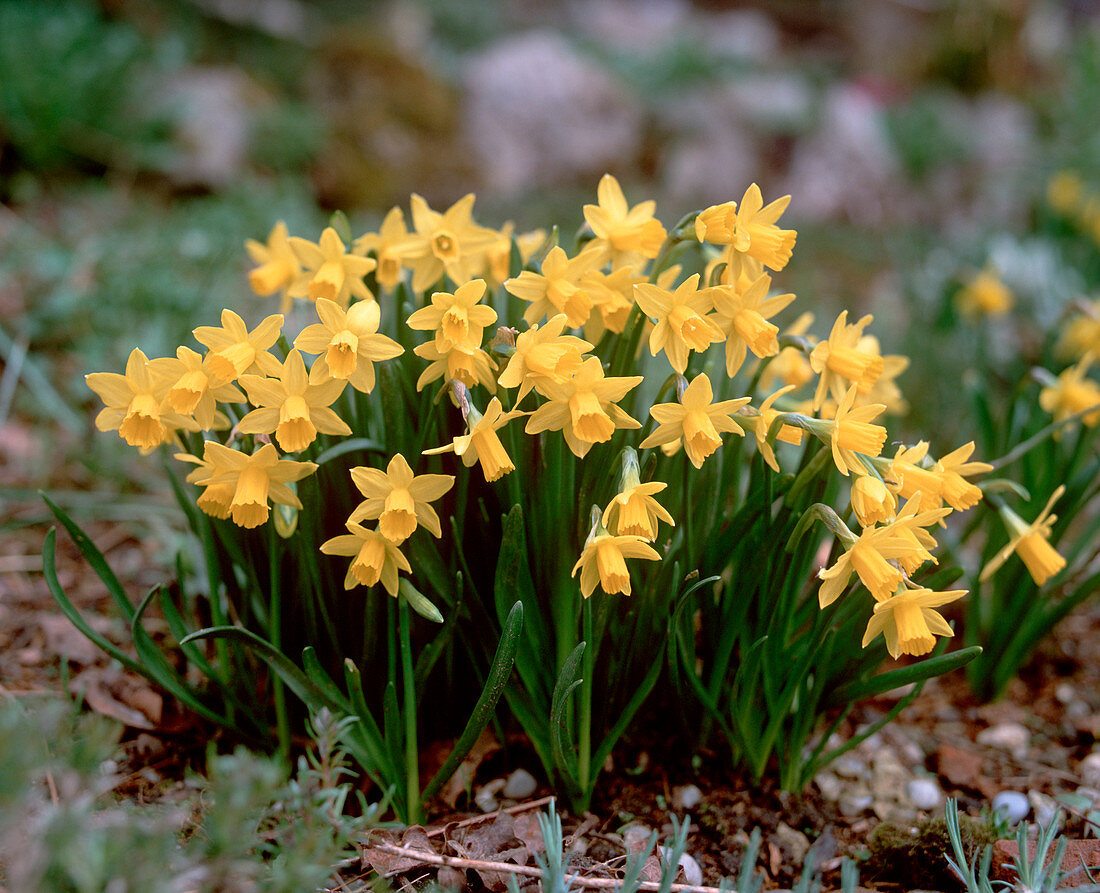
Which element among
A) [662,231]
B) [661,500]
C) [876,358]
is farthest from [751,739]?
[662,231]

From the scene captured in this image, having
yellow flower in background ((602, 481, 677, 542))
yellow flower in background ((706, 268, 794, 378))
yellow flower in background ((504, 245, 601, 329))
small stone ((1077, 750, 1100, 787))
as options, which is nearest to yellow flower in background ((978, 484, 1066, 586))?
small stone ((1077, 750, 1100, 787))

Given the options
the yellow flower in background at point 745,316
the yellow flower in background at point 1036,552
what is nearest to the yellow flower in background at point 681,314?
the yellow flower in background at point 745,316

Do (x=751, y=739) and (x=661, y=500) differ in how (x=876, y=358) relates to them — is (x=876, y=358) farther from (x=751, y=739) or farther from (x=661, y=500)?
(x=751, y=739)

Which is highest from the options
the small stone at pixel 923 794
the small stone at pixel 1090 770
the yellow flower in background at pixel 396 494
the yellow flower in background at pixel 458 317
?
the yellow flower in background at pixel 458 317

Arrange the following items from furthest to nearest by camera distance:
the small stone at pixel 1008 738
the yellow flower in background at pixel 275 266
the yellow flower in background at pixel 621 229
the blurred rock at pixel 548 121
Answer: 1. the blurred rock at pixel 548 121
2. the small stone at pixel 1008 738
3. the yellow flower in background at pixel 275 266
4. the yellow flower in background at pixel 621 229

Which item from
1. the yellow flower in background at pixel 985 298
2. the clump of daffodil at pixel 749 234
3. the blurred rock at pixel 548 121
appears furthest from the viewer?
the blurred rock at pixel 548 121

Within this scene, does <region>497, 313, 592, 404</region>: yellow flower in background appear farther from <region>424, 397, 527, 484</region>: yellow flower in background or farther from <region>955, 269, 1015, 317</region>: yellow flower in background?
<region>955, 269, 1015, 317</region>: yellow flower in background

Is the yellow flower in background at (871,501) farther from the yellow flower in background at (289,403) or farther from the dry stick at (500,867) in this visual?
the yellow flower in background at (289,403)

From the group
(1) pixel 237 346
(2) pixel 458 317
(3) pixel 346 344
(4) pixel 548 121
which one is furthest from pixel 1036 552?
(4) pixel 548 121
